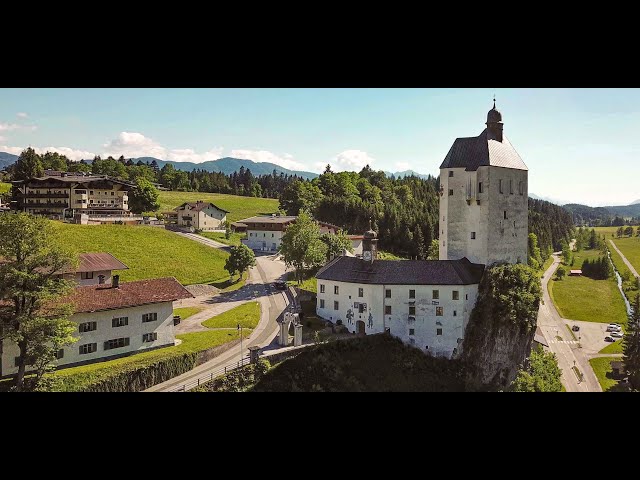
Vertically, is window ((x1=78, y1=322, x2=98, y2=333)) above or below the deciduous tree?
below

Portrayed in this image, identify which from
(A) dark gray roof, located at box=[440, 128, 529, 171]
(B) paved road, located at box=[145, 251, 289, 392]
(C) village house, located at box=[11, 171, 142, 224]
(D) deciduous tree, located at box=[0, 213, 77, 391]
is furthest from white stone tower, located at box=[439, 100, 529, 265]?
(C) village house, located at box=[11, 171, 142, 224]

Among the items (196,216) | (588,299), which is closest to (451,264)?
(196,216)

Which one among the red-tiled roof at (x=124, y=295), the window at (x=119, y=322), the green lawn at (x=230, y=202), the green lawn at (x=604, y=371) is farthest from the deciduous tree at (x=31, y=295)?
the green lawn at (x=230, y=202)

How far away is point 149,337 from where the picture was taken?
75.2 feet

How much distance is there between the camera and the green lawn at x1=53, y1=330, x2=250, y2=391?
18.3 m

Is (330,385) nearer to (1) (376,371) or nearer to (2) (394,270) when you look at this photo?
(1) (376,371)

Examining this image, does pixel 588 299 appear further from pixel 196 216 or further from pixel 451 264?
pixel 196 216

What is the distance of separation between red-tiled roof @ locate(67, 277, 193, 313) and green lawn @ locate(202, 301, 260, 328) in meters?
3.86

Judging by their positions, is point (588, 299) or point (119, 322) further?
point (588, 299)

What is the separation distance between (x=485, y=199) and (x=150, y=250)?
26867 mm

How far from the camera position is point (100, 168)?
237 feet

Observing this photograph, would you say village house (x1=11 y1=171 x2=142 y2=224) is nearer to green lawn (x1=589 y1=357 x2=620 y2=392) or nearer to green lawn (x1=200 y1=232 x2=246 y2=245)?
green lawn (x1=200 y1=232 x2=246 y2=245)

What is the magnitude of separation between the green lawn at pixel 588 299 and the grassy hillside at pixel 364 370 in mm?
33709
